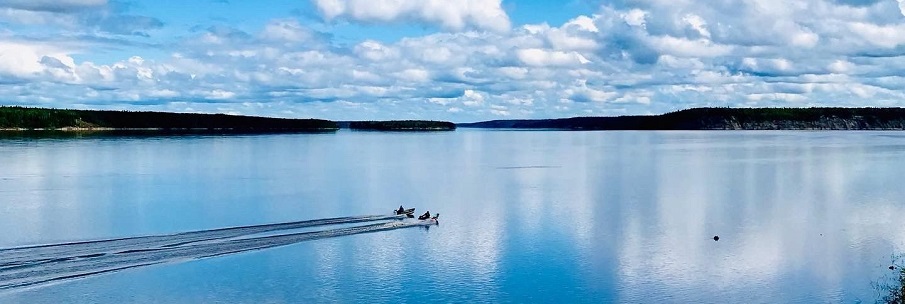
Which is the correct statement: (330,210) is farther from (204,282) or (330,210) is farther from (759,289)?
(759,289)

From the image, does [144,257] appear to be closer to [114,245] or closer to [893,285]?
[114,245]

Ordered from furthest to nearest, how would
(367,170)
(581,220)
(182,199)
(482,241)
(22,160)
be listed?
(22,160) → (367,170) → (182,199) → (581,220) → (482,241)

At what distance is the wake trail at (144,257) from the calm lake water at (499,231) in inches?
23.2

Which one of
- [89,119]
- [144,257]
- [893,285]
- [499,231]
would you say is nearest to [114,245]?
[144,257]

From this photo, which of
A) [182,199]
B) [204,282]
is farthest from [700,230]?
[182,199]

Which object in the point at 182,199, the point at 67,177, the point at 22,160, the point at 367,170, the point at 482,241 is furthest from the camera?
the point at 22,160

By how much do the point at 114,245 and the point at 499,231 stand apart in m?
11.5

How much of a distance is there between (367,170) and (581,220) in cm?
2662

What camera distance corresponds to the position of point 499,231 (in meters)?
26.3

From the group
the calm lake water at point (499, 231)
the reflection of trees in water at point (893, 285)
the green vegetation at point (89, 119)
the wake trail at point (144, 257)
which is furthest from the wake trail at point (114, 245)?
the green vegetation at point (89, 119)

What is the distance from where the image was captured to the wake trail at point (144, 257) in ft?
61.0

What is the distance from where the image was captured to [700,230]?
26.4 meters

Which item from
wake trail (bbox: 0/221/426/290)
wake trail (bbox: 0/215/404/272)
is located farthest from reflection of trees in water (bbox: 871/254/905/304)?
wake trail (bbox: 0/215/404/272)

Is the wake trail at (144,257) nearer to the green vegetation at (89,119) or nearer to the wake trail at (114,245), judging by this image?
the wake trail at (114,245)
